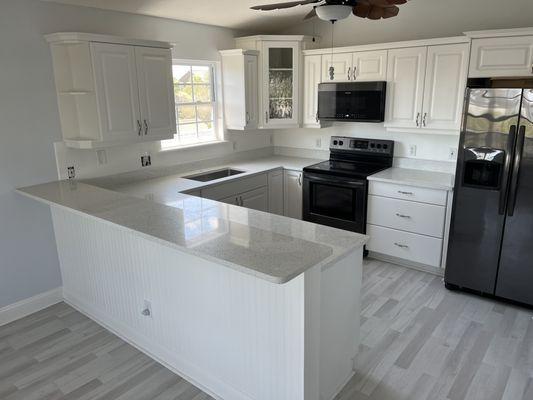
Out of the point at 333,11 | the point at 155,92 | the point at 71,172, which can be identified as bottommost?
the point at 71,172

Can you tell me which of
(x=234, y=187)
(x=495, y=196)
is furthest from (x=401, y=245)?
(x=234, y=187)

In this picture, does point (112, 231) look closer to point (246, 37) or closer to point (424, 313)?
point (424, 313)

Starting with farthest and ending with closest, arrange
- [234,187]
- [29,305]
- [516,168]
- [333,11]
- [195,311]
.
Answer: [234,187], [29,305], [516,168], [195,311], [333,11]

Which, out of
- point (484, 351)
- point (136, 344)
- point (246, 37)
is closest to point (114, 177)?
point (136, 344)

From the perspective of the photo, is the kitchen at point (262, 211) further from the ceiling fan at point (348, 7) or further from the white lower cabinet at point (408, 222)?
the ceiling fan at point (348, 7)

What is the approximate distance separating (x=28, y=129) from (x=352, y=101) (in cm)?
291

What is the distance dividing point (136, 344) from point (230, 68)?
2.87 metres

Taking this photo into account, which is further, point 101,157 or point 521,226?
point 101,157

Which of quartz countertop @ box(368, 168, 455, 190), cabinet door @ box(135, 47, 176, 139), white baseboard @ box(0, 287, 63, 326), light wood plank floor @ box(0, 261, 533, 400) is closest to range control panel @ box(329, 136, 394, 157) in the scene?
quartz countertop @ box(368, 168, 455, 190)

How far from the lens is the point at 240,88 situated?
4.24 meters

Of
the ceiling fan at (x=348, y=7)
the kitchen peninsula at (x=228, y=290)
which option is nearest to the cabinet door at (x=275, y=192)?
the kitchen peninsula at (x=228, y=290)

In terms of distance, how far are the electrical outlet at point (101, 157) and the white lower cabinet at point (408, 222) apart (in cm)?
245

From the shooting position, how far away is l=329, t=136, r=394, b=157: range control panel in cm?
429

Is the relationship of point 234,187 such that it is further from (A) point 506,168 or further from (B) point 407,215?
(A) point 506,168
